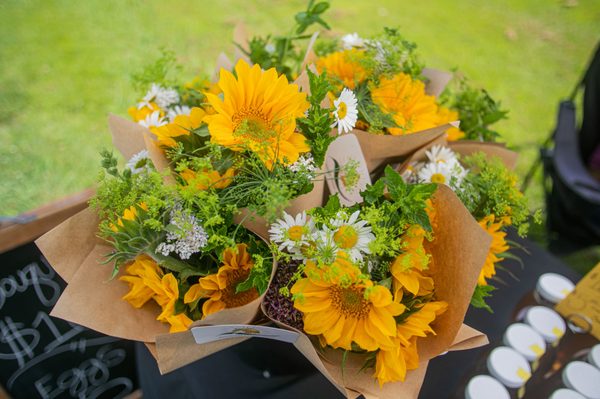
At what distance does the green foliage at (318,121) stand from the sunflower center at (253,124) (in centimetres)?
5

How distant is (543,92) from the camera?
10.6ft

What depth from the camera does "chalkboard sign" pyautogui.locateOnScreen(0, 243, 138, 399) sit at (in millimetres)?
1050

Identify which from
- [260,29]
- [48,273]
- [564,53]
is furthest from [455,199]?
[564,53]

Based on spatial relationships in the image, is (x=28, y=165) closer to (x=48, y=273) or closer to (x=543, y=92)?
(x=48, y=273)

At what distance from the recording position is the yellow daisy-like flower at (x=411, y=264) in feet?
2.07

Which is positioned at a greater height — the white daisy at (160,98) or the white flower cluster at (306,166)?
the white daisy at (160,98)

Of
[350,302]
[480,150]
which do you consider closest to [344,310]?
[350,302]

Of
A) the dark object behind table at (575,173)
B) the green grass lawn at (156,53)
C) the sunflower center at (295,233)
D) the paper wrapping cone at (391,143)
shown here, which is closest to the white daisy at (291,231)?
the sunflower center at (295,233)

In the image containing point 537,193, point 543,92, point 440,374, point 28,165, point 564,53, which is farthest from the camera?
point 564,53

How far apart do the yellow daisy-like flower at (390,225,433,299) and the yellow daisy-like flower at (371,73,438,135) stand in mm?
249

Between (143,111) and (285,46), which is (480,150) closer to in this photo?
(285,46)

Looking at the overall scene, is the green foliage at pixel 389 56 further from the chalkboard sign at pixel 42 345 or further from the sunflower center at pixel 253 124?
the chalkboard sign at pixel 42 345

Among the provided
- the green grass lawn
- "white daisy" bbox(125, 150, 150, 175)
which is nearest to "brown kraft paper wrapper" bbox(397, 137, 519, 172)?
"white daisy" bbox(125, 150, 150, 175)

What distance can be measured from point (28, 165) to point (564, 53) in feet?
12.6
